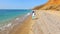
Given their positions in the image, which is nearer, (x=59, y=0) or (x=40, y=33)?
(x=40, y=33)

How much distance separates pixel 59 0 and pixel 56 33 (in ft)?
53.2

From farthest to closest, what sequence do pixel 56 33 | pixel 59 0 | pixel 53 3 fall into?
pixel 53 3 → pixel 59 0 → pixel 56 33

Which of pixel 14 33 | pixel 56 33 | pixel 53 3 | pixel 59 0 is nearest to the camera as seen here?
pixel 56 33

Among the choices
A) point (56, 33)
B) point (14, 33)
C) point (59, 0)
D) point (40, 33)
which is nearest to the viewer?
point (56, 33)

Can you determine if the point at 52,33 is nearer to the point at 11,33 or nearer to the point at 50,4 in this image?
the point at 11,33

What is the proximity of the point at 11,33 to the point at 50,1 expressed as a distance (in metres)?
16.4

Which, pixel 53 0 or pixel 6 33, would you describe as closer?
pixel 6 33

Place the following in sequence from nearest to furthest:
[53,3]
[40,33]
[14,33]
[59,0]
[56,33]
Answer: [56,33] → [40,33] → [14,33] → [59,0] → [53,3]

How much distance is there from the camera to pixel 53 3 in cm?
2180

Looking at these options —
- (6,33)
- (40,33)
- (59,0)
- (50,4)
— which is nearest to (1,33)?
(6,33)

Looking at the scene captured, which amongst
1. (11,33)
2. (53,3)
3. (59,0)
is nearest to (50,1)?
(53,3)

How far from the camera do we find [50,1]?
22.0 meters

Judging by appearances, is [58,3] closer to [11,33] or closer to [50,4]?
[50,4]

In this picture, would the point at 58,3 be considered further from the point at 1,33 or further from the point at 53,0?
the point at 1,33
